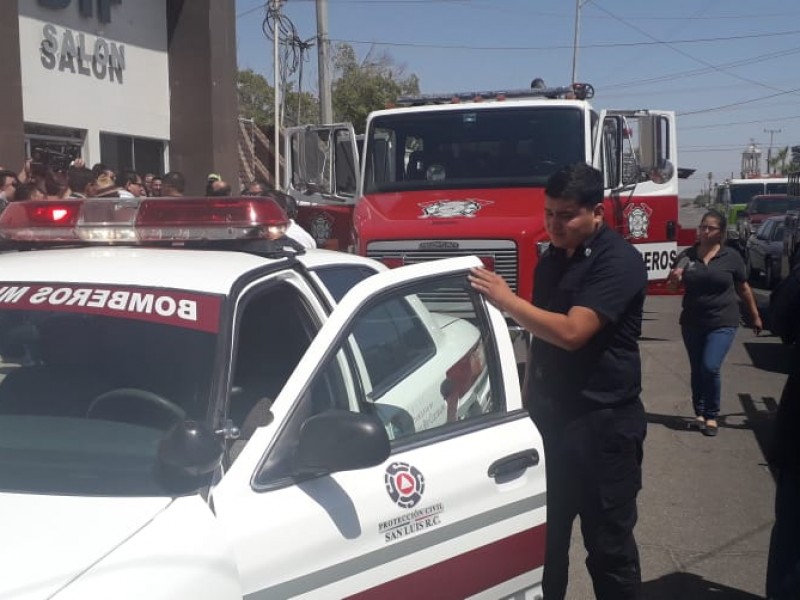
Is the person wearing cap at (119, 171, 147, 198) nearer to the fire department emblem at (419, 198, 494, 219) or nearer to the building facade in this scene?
the fire department emblem at (419, 198, 494, 219)

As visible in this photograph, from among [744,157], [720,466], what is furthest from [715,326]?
[744,157]

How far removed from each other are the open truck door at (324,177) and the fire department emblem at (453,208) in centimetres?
130

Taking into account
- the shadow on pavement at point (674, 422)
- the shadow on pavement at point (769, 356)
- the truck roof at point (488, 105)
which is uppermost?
the truck roof at point (488, 105)

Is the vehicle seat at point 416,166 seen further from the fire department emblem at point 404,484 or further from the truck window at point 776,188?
the truck window at point 776,188

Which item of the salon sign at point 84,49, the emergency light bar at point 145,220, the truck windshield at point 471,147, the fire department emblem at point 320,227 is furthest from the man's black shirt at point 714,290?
the salon sign at point 84,49

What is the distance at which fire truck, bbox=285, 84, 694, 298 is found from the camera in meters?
8.17

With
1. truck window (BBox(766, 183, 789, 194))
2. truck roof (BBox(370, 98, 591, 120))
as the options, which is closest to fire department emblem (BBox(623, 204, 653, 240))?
truck roof (BBox(370, 98, 591, 120))

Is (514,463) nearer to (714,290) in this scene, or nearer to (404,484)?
(404,484)

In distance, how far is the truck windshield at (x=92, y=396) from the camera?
2.46m

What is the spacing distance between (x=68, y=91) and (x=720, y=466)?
42.4 feet

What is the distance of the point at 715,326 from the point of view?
23.5 ft

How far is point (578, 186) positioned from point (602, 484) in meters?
1.08

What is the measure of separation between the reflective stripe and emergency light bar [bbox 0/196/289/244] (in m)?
1.09

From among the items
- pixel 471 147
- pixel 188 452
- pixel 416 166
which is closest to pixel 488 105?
pixel 471 147
